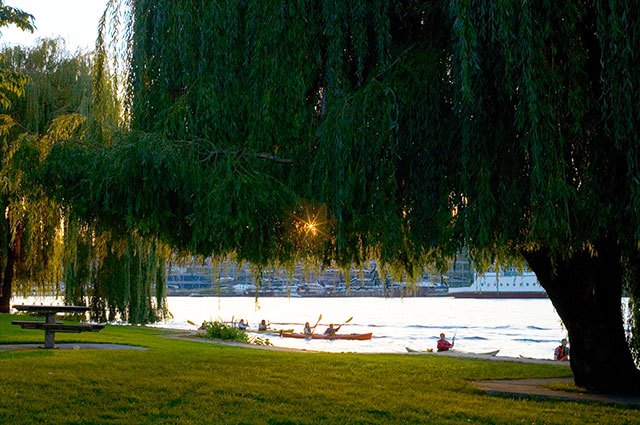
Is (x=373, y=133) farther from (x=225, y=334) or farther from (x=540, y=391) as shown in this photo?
(x=225, y=334)

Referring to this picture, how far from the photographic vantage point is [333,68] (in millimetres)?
→ 8516

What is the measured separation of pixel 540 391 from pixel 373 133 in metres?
5.67

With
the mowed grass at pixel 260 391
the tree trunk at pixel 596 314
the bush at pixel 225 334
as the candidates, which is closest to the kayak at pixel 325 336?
the bush at pixel 225 334

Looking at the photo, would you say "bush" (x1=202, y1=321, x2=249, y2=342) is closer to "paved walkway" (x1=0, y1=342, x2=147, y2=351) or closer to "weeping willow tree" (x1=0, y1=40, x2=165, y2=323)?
"weeping willow tree" (x1=0, y1=40, x2=165, y2=323)

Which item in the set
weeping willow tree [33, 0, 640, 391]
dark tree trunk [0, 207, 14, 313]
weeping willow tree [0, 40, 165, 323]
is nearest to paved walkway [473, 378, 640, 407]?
weeping willow tree [33, 0, 640, 391]

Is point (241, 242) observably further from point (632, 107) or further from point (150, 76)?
point (632, 107)

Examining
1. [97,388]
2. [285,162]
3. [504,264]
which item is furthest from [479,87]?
[97,388]

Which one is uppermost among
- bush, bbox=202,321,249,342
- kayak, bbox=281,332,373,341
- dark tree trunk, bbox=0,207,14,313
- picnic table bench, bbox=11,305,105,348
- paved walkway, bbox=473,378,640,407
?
dark tree trunk, bbox=0,207,14,313

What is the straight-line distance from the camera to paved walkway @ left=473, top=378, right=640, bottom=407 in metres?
11.2

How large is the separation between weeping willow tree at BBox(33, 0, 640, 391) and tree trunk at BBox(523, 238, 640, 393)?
1.67 m

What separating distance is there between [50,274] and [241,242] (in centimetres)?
1859

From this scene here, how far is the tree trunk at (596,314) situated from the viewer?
38.0 feet

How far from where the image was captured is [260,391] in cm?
1145

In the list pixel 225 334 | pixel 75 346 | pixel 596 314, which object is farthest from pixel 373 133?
pixel 225 334
